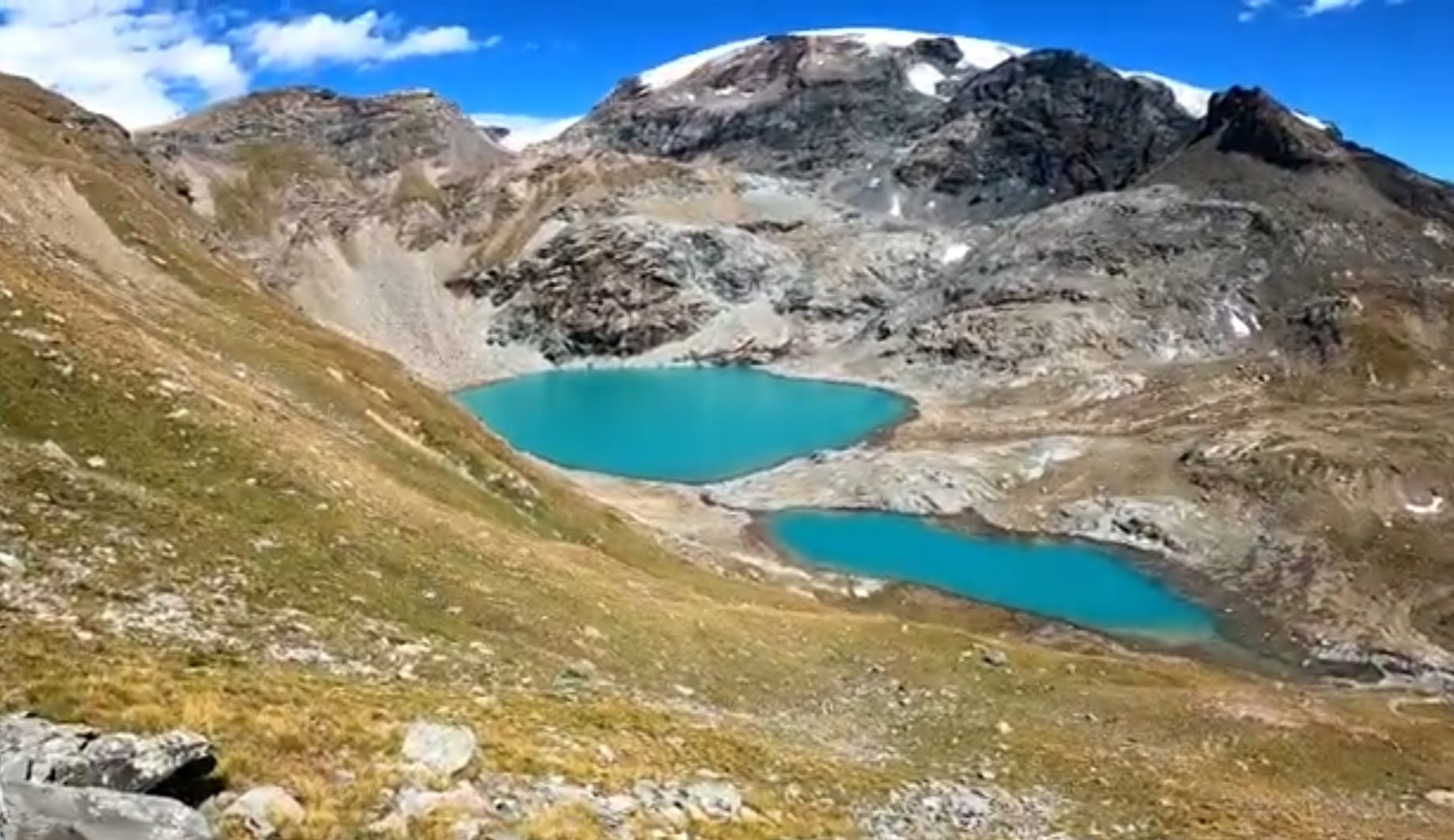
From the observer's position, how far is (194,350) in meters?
55.7

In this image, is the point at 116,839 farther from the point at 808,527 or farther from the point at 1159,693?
the point at 808,527

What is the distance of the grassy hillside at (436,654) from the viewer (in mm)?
22234

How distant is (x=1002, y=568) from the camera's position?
128 metres

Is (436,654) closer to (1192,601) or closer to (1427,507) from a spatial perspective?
(1192,601)

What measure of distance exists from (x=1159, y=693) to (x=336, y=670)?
32.2 meters

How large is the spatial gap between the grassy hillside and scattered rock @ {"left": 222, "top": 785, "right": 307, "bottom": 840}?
1.14ft

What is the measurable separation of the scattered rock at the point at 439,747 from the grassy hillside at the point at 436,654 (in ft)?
1.33

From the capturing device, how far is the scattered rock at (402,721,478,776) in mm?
20484

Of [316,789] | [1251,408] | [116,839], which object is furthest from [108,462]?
[1251,408]

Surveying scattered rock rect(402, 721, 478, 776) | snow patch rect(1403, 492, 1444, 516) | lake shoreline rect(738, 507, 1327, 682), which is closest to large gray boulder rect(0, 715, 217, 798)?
scattered rock rect(402, 721, 478, 776)

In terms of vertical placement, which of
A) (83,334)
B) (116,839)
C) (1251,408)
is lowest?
(116,839)

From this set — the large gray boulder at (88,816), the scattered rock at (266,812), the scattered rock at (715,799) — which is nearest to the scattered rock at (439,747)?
the scattered rock at (266,812)

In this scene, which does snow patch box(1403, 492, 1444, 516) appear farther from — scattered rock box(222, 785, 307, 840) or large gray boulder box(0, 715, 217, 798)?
large gray boulder box(0, 715, 217, 798)

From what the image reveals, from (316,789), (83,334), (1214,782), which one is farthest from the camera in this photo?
(83,334)
